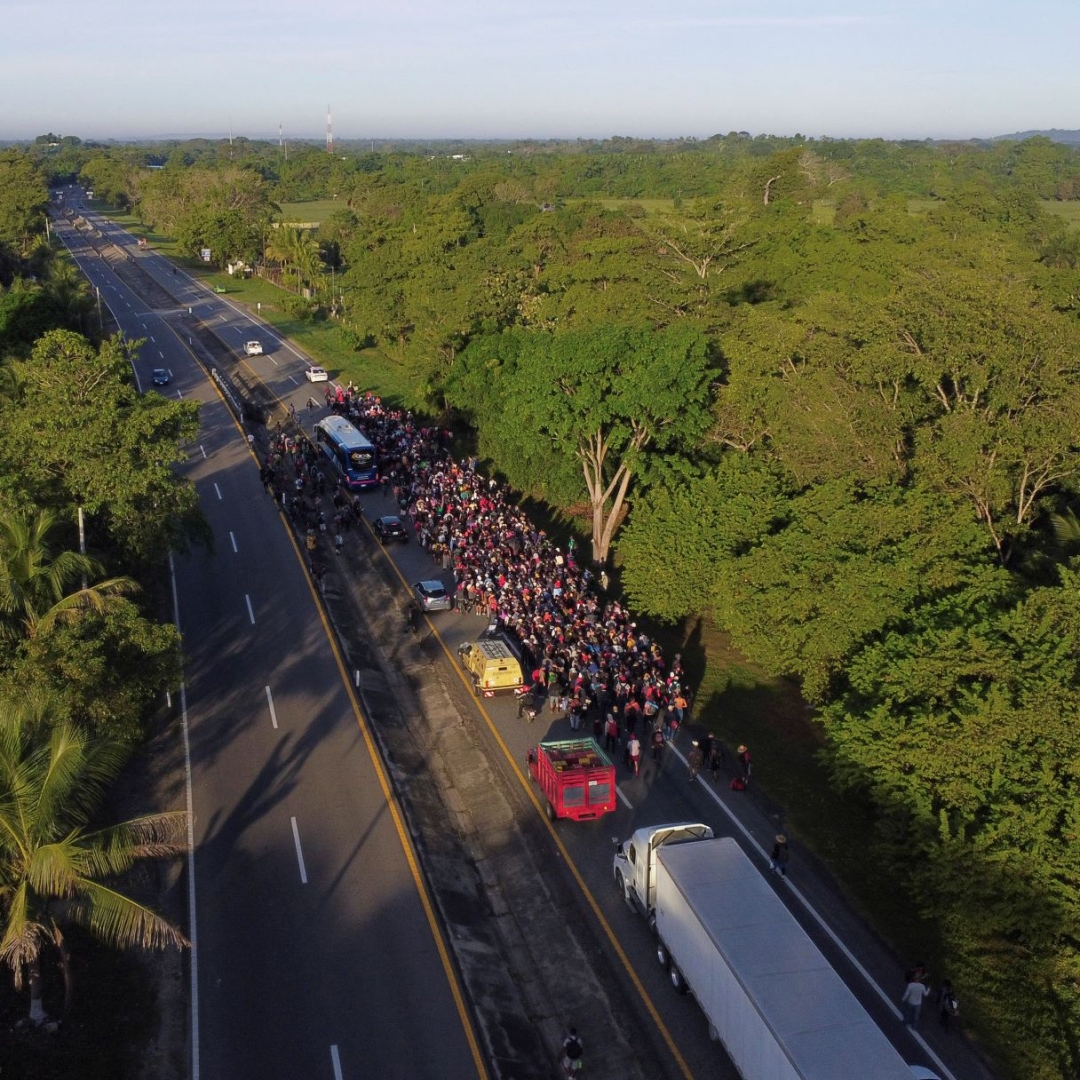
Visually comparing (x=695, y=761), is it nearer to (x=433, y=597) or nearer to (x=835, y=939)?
(x=835, y=939)

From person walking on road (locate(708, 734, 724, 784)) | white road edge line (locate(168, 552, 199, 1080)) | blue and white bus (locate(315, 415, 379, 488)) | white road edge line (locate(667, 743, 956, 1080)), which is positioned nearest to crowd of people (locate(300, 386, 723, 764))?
blue and white bus (locate(315, 415, 379, 488))

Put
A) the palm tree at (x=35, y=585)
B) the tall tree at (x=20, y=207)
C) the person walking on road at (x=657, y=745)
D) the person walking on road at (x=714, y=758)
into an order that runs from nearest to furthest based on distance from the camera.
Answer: the palm tree at (x=35, y=585) < the person walking on road at (x=714, y=758) < the person walking on road at (x=657, y=745) < the tall tree at (x=20, y=207)

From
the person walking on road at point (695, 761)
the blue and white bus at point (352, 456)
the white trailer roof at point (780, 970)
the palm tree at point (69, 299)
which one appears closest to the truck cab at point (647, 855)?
the white trailer roof at point (780, 970)

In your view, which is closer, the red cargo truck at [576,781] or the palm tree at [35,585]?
the palm tree at [35,585]

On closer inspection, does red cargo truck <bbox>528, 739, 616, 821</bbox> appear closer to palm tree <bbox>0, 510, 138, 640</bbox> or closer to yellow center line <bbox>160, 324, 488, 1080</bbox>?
yellow center line <bbox>160, 324, 488, 1080</bbox>

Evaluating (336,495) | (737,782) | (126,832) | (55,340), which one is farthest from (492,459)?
(126,832)

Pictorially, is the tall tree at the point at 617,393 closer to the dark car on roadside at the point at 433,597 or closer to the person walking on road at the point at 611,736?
the dark car on roadside at the point at 433,597

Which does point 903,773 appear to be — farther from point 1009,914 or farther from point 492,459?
point 492,459
